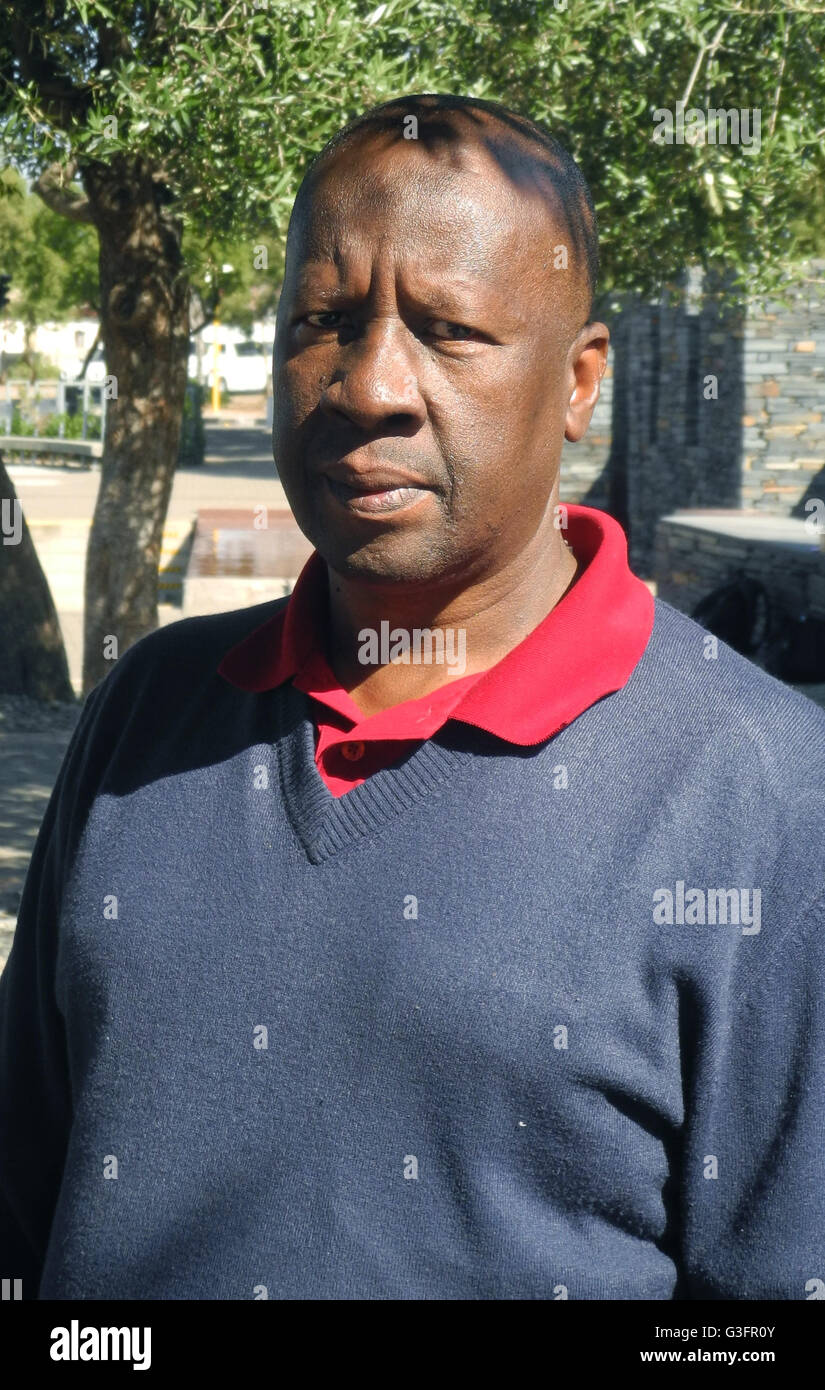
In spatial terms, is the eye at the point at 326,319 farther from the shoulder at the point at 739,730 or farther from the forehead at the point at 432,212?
the shoulder at the point at 739,730

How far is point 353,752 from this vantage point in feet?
5.46

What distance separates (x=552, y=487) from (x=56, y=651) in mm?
8402

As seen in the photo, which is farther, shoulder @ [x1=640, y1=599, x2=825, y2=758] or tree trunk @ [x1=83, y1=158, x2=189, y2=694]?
tree trunk @ [x1=83, y1=158, x2=189, y2=694]

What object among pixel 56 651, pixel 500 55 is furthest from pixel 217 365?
pixel 500 55

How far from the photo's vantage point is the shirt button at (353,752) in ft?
5.43

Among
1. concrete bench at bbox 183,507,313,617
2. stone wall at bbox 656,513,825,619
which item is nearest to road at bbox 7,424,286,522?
concrete bench at bbox 183,507,313,617

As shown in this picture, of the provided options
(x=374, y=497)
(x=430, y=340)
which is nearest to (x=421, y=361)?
(x=430, y=340)

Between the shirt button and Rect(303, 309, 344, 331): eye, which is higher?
Rect(303, 309, 344, 331): eye

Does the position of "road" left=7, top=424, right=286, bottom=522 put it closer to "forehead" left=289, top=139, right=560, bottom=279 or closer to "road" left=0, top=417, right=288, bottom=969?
"road" left=0, top=417, right=288, bottom=969

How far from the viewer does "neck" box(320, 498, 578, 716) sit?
1681 mm

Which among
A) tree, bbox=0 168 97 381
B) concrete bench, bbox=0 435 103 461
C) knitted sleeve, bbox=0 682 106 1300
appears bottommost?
concrete bench, bbox=0 435 103 461

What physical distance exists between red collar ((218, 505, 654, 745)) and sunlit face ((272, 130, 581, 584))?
0.37ft

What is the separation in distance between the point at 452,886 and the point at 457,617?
31 centimetres

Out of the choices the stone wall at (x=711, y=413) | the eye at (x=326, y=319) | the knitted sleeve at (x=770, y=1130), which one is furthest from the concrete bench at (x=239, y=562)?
the knitted sleeve at (x=770, y=1130)
